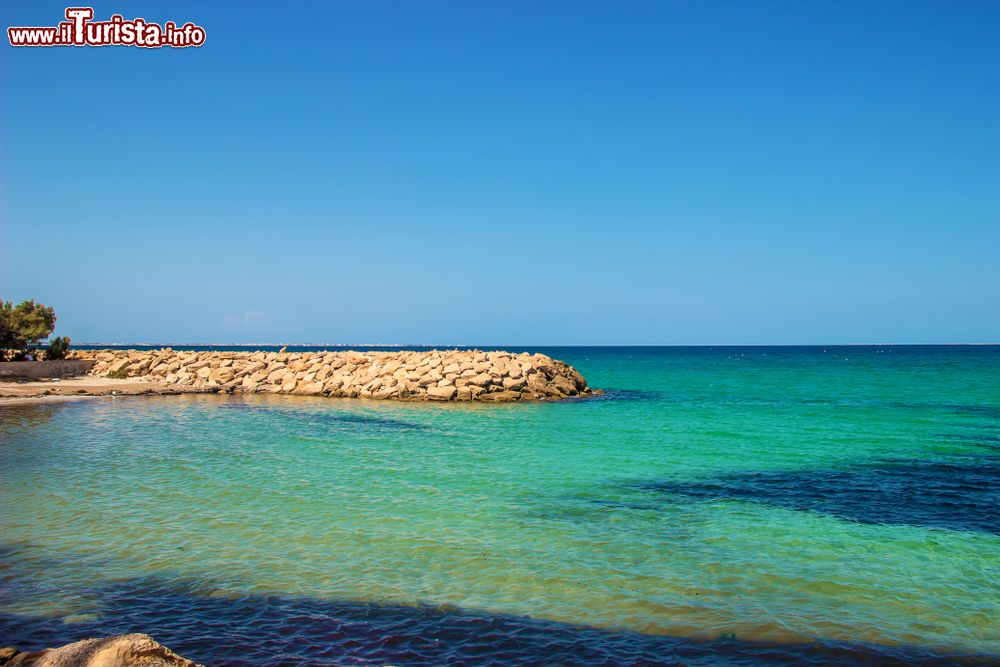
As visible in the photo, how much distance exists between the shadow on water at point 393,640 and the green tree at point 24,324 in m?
34.5

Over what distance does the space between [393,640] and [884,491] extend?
10.5 m

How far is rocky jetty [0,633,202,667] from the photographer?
14.8 ft

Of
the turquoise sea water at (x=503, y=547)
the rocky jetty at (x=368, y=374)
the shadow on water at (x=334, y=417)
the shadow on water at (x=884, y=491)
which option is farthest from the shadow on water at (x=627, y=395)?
the shadow on water at (x=884, y=491)

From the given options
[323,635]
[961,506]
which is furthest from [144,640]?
[961,506]

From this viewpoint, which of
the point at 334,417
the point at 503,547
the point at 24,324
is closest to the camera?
the point at 503,547

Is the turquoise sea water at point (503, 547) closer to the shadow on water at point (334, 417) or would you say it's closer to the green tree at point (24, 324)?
the shadow on water at point (334, 417)

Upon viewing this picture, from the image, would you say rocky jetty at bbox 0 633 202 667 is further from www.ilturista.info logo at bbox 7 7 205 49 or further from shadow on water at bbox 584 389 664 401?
shadow on water at bbox 584 389 664 401

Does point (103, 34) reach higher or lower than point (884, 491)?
higher

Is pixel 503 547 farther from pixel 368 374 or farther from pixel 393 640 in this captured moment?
pixel 368 374

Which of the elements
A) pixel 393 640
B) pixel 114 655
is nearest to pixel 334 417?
pixel 393 640

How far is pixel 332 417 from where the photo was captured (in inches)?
957

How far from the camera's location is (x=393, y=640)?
Result: 240 inches

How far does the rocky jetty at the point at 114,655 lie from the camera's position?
4512 mm

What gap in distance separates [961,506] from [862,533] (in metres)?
3.13
